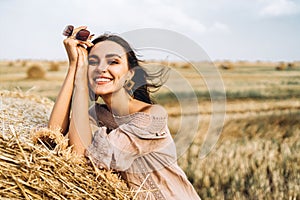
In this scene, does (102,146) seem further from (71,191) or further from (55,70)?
(55,70)

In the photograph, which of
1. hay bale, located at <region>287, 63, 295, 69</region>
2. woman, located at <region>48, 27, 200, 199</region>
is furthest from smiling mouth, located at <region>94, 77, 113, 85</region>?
hay bale, located at <region>287, 63, 295, 69</region>

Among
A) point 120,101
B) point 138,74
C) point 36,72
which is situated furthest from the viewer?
point 36,72

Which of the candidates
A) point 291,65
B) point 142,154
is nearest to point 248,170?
point 142,154

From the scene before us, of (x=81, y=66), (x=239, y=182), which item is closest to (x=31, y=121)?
(x=81, y=66)

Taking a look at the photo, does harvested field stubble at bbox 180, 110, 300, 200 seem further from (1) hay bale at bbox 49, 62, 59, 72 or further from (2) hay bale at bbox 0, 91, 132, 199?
(1) hay bale at bbox 49, 62, 59, 72

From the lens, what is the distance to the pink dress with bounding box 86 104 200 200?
2559mm

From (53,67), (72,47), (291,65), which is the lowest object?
(291,65)

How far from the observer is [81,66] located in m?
2.68

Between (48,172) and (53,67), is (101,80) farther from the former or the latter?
(53,67)

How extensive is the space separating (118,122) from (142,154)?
257 mm

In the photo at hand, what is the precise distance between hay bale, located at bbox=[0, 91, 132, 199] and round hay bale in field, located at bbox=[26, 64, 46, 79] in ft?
36.4

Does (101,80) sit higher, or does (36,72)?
(101,80)

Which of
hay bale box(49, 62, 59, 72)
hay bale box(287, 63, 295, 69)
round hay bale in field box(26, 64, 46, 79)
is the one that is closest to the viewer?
round hay bale in field box(26, 64, 46, 79)

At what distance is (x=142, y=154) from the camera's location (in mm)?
2650
